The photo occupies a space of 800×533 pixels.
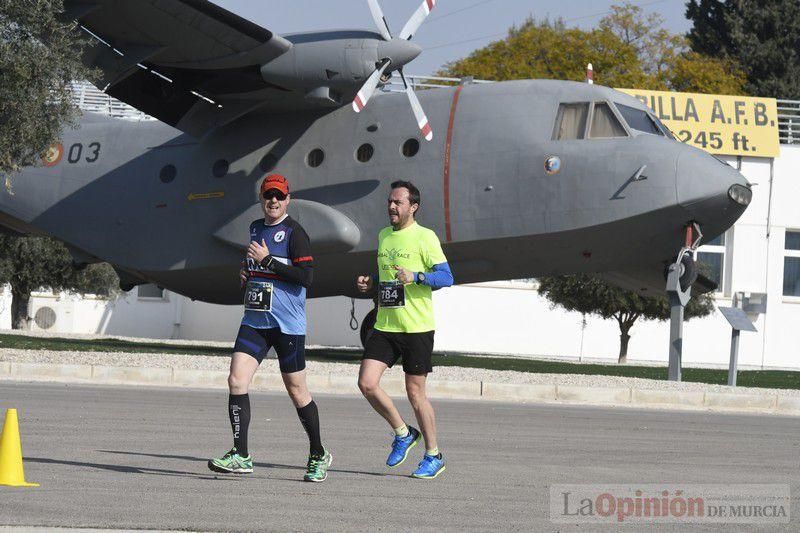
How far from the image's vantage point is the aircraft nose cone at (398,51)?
63.2ft

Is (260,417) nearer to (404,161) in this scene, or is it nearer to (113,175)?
(404,161)

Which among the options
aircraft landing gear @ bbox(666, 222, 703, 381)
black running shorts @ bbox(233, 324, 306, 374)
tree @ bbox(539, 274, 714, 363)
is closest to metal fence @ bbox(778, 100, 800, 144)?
tree @ bbox(539, 274, 714, 363)

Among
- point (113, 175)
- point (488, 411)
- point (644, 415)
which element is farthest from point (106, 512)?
point (113, 175)

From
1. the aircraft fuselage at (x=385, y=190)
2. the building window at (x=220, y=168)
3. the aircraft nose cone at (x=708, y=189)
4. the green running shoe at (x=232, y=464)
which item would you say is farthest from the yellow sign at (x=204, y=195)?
the green running shoe at (x=232, y=464)

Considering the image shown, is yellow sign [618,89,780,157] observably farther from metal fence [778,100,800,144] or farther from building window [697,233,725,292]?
building window [697,233,725,292]

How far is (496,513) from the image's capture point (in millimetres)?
6887

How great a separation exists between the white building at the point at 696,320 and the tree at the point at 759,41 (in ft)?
72.6

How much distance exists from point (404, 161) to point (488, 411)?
6.40 metres

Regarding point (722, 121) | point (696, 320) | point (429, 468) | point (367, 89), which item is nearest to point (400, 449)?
point (429, 468)

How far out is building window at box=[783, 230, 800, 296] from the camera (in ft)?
144

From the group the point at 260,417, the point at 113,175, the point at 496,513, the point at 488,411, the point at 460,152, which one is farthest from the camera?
Result: the point at 113,175

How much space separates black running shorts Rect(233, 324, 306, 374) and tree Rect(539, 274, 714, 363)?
1124 inches

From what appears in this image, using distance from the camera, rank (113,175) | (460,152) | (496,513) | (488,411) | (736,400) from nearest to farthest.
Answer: (496,513) → (488,411) → (736,400) → (460,152) → (113,175)

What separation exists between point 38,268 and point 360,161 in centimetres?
2000
